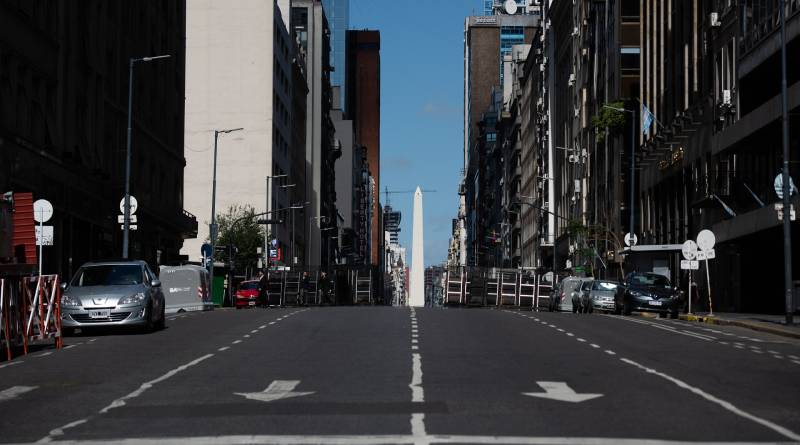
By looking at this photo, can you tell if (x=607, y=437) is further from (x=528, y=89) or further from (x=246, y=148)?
(x=528, y=89)

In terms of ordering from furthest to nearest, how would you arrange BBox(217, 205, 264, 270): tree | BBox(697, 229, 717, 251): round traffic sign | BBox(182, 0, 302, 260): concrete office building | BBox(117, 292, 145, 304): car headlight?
BBox(182, 0, 302, 260): concrete office building
BBox(217, 205, 264, 270): tree
BBox(697, 229, 717, 251): round traffic sign
BBox(117, 292, 145, 304): car headlight

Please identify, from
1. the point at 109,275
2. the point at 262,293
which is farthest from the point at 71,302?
the point at 262,293

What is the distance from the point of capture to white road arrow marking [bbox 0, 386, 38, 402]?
16234mm

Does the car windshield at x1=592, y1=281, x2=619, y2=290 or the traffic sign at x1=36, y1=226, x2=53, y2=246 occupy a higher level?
the traffic sign at x1=36, y1=226, x2=53, y2=246

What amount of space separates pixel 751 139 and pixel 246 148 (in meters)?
60.5

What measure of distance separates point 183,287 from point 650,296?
18.0 m

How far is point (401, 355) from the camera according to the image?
22906 mm

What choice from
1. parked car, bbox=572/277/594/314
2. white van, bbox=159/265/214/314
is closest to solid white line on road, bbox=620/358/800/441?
white van, bbox=159/265/214/314

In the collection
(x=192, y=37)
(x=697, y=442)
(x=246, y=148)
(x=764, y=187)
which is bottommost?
(x=697, y=442)

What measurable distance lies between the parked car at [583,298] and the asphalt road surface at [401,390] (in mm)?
27337

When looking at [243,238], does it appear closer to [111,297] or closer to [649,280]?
[649,280]

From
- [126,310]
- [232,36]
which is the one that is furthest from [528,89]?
[126,310]

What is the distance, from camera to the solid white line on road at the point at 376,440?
1145 cm

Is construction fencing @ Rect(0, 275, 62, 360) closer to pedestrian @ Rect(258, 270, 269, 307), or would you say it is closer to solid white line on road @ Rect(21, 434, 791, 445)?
solid white line on road @ Rect(21, 434, 791, 445)
